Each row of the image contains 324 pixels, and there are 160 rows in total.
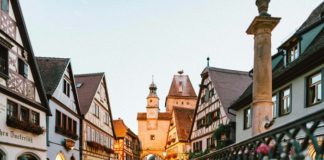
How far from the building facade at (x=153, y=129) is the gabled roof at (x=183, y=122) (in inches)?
960

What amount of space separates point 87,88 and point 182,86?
184 ft

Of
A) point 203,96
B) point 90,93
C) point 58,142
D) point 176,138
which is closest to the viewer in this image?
point 58,142

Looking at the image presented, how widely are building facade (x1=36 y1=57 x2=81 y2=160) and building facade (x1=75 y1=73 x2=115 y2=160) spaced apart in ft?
6.87

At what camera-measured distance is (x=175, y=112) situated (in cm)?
4994

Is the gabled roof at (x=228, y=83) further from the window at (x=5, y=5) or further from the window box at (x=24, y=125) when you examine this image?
the window at (x=5, y=5)

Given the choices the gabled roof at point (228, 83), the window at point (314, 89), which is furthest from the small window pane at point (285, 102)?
the gabled roof at point (228, 83)

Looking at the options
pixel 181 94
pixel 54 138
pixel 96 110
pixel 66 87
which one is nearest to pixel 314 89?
pixel 54 138

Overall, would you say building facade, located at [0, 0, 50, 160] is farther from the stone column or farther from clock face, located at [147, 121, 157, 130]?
clock face, located at [147, 121, 157, 130]

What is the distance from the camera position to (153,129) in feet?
251

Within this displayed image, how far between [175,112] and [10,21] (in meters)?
35.8

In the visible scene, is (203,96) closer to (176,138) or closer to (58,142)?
(58,142)

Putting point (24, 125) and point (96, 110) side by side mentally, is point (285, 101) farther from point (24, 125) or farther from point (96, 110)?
point (96, 110)

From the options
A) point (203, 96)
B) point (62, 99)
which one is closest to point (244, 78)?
point (203, 96)

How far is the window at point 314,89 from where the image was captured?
44.7 feet
